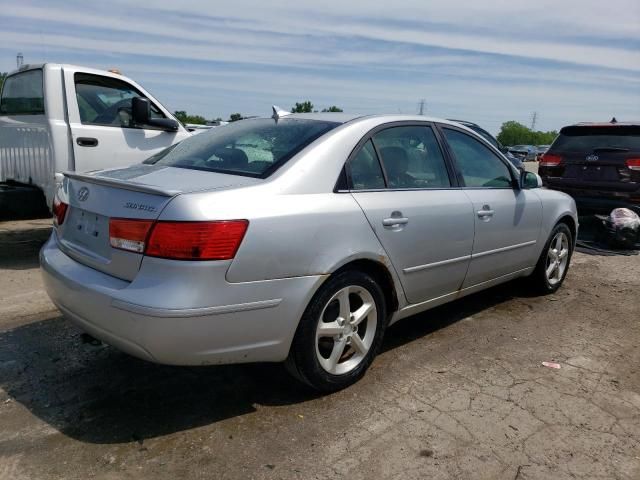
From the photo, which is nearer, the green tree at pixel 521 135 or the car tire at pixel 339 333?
the car tire at pixel 339 333

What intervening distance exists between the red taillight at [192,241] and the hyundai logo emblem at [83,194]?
2.31 feet

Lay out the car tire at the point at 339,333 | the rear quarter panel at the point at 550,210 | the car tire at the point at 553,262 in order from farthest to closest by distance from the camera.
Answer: the car tire at the point at 553,262 → the rear quarter panel at the point at 550,210 → the car tire at the point at 339,333

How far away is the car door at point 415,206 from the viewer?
3.33 metres

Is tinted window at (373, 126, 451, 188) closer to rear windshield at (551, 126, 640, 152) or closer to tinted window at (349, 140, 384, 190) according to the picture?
tinted window at (349, 140, 384, 190)

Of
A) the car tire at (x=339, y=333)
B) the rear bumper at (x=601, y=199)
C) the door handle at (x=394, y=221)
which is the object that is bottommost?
the car tire at (x=339, y=333)

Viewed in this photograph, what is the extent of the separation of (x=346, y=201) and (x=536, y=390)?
1599mm

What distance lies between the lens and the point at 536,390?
3363 mm

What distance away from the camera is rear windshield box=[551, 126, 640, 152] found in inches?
310

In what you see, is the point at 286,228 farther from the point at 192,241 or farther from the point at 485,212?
the point at 485,212

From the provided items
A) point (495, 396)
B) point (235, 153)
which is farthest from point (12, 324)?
point (495, 396)

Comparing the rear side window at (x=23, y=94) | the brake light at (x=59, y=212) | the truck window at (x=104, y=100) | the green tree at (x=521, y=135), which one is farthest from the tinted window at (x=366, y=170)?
the green tree at (x=521, y=135)

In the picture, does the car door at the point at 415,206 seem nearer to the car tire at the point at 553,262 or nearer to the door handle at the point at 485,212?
the door handle at the point at 485,212

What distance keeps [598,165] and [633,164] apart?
1.52 feet

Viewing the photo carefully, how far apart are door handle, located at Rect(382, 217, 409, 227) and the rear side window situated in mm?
4226
